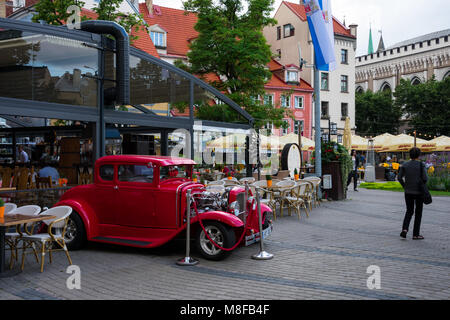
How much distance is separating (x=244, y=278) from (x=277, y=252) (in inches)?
65.9

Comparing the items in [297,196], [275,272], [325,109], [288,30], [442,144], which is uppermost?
[288,30]

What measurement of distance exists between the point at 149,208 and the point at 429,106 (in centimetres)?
5204

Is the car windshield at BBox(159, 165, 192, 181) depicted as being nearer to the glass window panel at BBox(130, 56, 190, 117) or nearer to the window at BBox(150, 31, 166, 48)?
the glass window panel at BBox(130, 56, 190, 117)

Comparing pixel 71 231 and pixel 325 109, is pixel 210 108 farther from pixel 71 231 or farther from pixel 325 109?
pixel 325 109

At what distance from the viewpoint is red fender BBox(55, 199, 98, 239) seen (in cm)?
764

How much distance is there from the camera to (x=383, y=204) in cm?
1472

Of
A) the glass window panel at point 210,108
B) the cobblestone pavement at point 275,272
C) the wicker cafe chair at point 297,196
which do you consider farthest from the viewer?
the glass window panel at point 210,108

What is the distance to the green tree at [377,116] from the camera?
5716 centimetres

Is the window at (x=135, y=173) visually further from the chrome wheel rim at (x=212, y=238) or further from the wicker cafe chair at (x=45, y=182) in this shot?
the wicker cafe chair at (x=45, y=182)

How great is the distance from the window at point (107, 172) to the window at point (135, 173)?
15 centimetres

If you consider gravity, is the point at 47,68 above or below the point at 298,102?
below

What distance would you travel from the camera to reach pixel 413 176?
857 cm

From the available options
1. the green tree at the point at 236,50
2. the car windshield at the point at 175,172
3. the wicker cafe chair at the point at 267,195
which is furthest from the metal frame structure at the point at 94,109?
the green tree at the point at 236,50

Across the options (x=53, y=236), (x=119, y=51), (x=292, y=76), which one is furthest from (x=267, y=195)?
(x=292, y=76)
